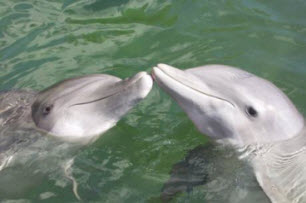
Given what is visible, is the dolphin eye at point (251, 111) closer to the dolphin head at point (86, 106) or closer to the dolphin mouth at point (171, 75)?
the dolphin mouth at point (171, 75)

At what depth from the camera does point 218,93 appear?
219 inches

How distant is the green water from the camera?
6532 mm

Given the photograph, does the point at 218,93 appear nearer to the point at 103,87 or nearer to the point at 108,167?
the point at 103,87

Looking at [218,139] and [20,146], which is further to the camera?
[20,146]

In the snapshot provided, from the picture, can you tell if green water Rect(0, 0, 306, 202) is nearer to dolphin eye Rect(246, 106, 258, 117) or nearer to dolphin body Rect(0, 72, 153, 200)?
dolphin body Rect(0, 72, 153, 200)

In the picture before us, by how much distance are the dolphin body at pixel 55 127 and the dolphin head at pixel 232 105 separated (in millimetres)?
694

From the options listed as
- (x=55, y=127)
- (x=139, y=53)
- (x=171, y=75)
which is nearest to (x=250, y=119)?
(x=171, y=75)

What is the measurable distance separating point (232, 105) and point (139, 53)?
3.74 metres

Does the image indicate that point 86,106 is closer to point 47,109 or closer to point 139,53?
point 47,109

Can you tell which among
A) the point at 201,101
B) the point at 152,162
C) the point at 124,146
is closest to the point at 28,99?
the point at 124,146

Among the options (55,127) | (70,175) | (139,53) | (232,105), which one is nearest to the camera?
(232,105)

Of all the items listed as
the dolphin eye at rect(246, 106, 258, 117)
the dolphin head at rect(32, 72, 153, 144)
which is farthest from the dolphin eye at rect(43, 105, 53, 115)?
the dolphin eye at rect(246, 106, 258, 117)

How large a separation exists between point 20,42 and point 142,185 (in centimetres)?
440

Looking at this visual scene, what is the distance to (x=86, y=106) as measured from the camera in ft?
19.7
